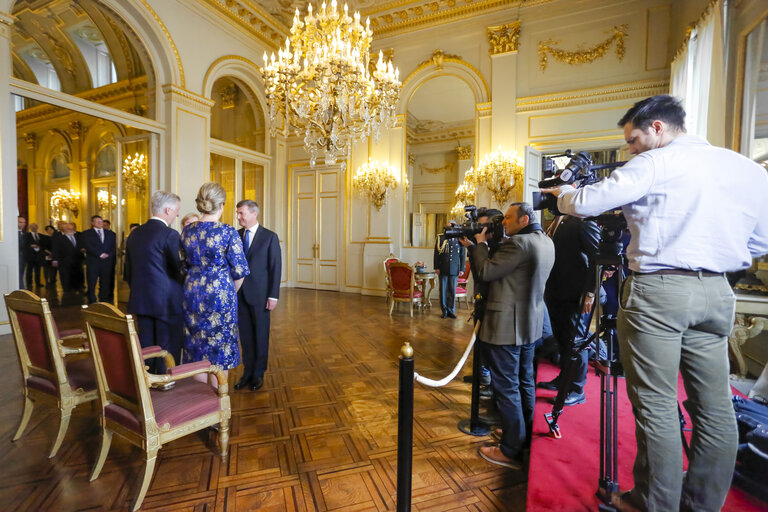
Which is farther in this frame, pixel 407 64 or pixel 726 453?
pixel 407 64

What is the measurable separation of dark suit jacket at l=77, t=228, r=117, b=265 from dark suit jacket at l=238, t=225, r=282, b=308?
490 centimetres

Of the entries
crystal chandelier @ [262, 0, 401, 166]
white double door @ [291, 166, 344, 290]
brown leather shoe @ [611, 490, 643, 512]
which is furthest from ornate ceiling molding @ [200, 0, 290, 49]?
brown leather shoe @ [611, 490, 643, 512]

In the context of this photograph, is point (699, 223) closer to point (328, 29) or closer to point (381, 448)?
point (381, 448)

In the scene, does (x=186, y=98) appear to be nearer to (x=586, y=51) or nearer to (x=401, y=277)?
(x=401, y=277)

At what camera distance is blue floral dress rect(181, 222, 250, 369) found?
2.16 m

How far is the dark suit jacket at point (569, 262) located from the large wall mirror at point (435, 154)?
234 inches

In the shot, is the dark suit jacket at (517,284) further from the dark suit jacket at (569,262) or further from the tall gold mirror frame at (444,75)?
Answer: the tall gold mirror frame at (444,75)

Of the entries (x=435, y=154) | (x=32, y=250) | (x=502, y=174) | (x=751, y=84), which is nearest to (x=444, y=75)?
(x=502, y=174)

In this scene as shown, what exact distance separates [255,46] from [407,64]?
3.19m

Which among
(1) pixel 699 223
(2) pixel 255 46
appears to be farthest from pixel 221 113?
(1) pixel 699 223

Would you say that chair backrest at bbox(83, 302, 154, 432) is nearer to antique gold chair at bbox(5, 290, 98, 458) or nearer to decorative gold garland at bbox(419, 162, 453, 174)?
antique gold chair at bbox(5, 290, 98, 458)

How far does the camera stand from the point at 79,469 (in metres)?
1.78

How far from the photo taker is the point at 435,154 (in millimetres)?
10359

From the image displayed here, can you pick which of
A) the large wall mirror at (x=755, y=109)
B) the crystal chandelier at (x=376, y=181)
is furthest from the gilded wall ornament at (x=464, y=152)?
the large wall mirror at (x=755, y=109)
